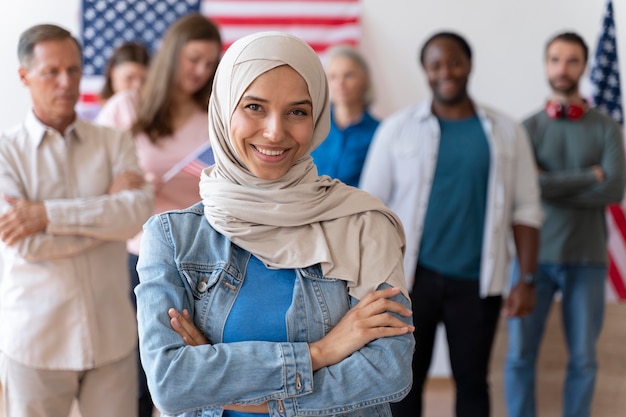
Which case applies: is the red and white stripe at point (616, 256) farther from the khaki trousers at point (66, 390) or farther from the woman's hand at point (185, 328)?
the woman's hand at point (185, 328)

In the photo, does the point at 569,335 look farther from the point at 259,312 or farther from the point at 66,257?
the point at 259,312

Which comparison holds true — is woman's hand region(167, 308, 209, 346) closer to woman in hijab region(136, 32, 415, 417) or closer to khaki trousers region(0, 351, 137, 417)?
woman in hijab region(136, 32, 415, 417)

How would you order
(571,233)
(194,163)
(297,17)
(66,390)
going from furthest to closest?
(297,17) → (571,233) → (194,163) → (66,390)

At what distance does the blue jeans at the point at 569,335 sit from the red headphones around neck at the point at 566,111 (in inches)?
27.7

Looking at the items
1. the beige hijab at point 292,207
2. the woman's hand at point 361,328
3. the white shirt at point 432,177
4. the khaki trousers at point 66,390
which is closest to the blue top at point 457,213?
the white shirt at point 432,177

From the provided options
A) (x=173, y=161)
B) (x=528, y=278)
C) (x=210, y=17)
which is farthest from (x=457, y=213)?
(x=210, y=17)

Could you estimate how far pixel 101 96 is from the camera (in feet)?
14.8

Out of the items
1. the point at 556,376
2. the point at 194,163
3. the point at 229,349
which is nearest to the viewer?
the point at 229,349

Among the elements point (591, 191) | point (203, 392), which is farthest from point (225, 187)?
point (591, 191)

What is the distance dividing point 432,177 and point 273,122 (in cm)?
178

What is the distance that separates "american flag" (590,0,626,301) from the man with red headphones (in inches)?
14.9

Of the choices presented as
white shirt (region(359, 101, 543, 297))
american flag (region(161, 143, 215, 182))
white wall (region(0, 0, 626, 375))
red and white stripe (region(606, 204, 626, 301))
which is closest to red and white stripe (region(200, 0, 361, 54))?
white wall (region(0, 0, 626, 375))

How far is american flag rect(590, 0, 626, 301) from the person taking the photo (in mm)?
4246

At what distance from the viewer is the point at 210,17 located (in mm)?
4863
